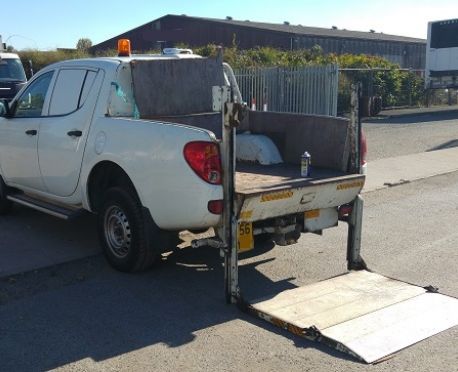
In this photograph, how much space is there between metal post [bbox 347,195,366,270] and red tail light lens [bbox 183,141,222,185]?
158 centimetres

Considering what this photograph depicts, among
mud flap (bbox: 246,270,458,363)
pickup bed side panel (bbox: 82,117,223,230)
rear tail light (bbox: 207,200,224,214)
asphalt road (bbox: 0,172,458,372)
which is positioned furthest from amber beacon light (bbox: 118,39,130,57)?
mud flap (bbox: 246,270,458,363)

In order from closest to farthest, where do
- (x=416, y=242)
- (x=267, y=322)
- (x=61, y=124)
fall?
(x=267, y=322) < (x=61, y=124) < (x=416, y=242)

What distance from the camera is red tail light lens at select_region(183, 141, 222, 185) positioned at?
15.0 feet

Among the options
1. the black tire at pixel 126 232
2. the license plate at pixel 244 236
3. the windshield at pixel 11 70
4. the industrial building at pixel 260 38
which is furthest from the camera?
the industrial building at pixel 260 38

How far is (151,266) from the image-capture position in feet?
17.9

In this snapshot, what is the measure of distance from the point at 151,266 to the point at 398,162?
28.1 ft

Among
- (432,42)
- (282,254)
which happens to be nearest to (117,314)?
(282,254)

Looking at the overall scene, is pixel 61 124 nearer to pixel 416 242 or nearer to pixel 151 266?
pixel 151 266

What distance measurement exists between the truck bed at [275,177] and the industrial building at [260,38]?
44466 millimetres

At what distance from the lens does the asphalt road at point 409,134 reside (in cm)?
1491

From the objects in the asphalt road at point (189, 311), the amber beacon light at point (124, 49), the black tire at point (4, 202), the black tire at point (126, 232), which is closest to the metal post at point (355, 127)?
the asphalt road at point (189, 311)

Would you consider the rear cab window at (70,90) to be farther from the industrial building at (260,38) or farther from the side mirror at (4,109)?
the industrial building at (260,38)

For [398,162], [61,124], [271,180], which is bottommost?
[398,162]

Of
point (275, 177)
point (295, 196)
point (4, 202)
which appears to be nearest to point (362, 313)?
point (295, 196)
